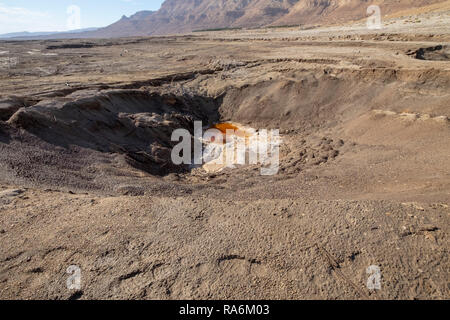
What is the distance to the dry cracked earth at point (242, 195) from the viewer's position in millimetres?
2467

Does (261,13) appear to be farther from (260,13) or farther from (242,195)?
(242,195)

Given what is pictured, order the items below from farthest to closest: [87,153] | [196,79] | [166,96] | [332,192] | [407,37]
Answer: [407,37] < [196,79] < [166,96] < [87,153] < [332,192]

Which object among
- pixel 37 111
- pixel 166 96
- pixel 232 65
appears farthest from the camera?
pixel 232 65

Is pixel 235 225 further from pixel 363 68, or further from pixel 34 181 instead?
pixel 363 68

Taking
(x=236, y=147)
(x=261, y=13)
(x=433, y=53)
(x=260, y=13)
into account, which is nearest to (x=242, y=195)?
(x=236, y=147)

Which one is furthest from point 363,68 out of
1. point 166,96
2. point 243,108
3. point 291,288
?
point 291,288

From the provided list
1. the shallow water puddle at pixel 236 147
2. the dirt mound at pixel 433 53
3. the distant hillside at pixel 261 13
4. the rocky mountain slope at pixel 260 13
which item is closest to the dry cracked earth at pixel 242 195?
the shallow water puddle at pixel 236 147

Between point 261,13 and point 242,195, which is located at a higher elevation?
point 261,13

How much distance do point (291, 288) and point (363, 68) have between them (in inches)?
→ 395

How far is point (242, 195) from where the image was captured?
16.1 ft

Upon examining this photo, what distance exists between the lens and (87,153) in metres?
6.12

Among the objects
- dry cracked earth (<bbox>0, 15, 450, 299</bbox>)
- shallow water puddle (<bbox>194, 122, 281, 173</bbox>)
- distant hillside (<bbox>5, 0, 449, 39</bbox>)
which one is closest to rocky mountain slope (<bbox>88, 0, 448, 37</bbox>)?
distant hillside (<bbox>5, 0, 449, 39</bbox>)

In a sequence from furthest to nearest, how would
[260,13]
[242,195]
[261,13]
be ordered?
1. [260,13]
2. [261,13]
3. [242,195]

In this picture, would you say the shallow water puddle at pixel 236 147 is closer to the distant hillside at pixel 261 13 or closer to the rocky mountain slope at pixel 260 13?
the distant hillside at pixel 261 13
